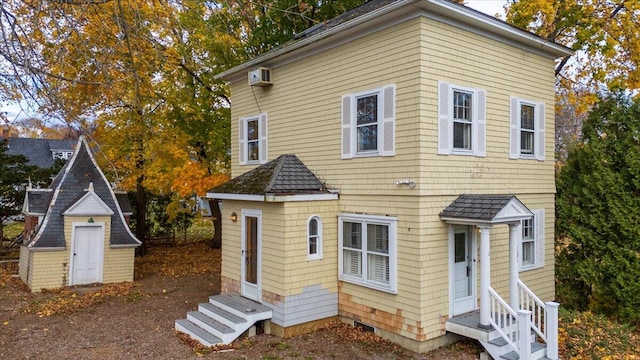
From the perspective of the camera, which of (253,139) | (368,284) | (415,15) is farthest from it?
(253,139)

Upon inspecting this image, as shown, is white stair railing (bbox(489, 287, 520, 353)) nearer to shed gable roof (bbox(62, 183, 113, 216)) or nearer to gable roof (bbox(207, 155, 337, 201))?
gable roof (bbox(207, 155, 337, 201))

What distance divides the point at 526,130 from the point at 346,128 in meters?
4.30

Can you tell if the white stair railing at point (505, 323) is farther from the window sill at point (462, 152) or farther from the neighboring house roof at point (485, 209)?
the window sill at point (462, 152)

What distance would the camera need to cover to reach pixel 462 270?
8945mm

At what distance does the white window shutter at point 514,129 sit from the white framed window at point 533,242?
5.22 feet

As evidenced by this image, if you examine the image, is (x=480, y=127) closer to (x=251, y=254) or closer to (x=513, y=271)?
(x=513, y=271)

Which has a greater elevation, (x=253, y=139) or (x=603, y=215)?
(x=253, y=139)

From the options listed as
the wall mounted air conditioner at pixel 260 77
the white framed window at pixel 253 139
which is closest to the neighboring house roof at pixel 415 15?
the wall mounted air conditioner at pixel 260 77

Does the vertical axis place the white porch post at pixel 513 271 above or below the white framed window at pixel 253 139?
below

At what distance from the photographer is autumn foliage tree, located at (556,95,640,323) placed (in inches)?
387

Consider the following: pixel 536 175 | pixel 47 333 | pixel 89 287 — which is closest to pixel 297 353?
pixel 47 333

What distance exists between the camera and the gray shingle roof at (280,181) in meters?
9.35

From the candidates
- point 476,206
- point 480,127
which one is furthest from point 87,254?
point 480,127

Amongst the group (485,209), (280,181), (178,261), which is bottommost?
(178,261)
